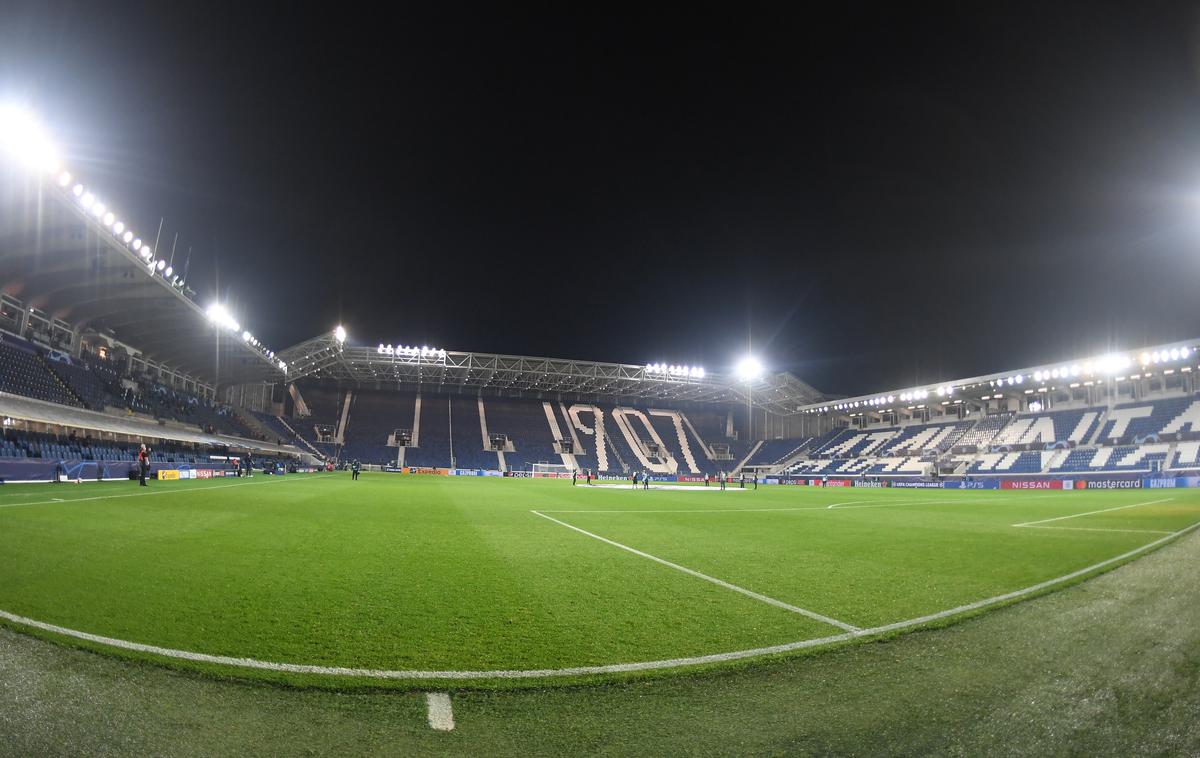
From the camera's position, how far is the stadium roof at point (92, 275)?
21.4m

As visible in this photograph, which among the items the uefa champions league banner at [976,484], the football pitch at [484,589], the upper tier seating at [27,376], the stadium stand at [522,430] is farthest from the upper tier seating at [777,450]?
the upper tier seating at [27,376]

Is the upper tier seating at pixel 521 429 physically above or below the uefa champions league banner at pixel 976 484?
above

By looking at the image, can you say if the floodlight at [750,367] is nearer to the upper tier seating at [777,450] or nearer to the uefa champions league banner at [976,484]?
the upper tier seating at [777,450]

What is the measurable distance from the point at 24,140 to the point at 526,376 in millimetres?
48355

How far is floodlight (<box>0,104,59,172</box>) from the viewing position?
58.5 feet

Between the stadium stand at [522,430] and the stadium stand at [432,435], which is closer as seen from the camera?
the stadium stand at [432,435]

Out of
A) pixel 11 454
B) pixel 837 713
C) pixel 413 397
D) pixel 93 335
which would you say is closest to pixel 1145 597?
pixel 837 713

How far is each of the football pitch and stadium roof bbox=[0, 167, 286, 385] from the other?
696 inches

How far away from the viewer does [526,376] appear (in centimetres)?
6494

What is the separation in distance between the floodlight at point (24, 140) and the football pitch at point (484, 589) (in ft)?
50.8

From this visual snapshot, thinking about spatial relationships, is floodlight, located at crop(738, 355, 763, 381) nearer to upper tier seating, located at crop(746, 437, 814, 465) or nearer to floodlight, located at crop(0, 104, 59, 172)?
upper tier seating, located at crop(746, 437, 814, 465)

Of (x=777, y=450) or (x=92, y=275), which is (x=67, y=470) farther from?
(x=777, y=450)

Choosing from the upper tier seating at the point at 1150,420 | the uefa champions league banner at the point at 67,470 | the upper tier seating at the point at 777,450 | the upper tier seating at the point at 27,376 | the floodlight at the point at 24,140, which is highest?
the floodlight at the point at 24,140

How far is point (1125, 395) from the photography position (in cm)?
4509
